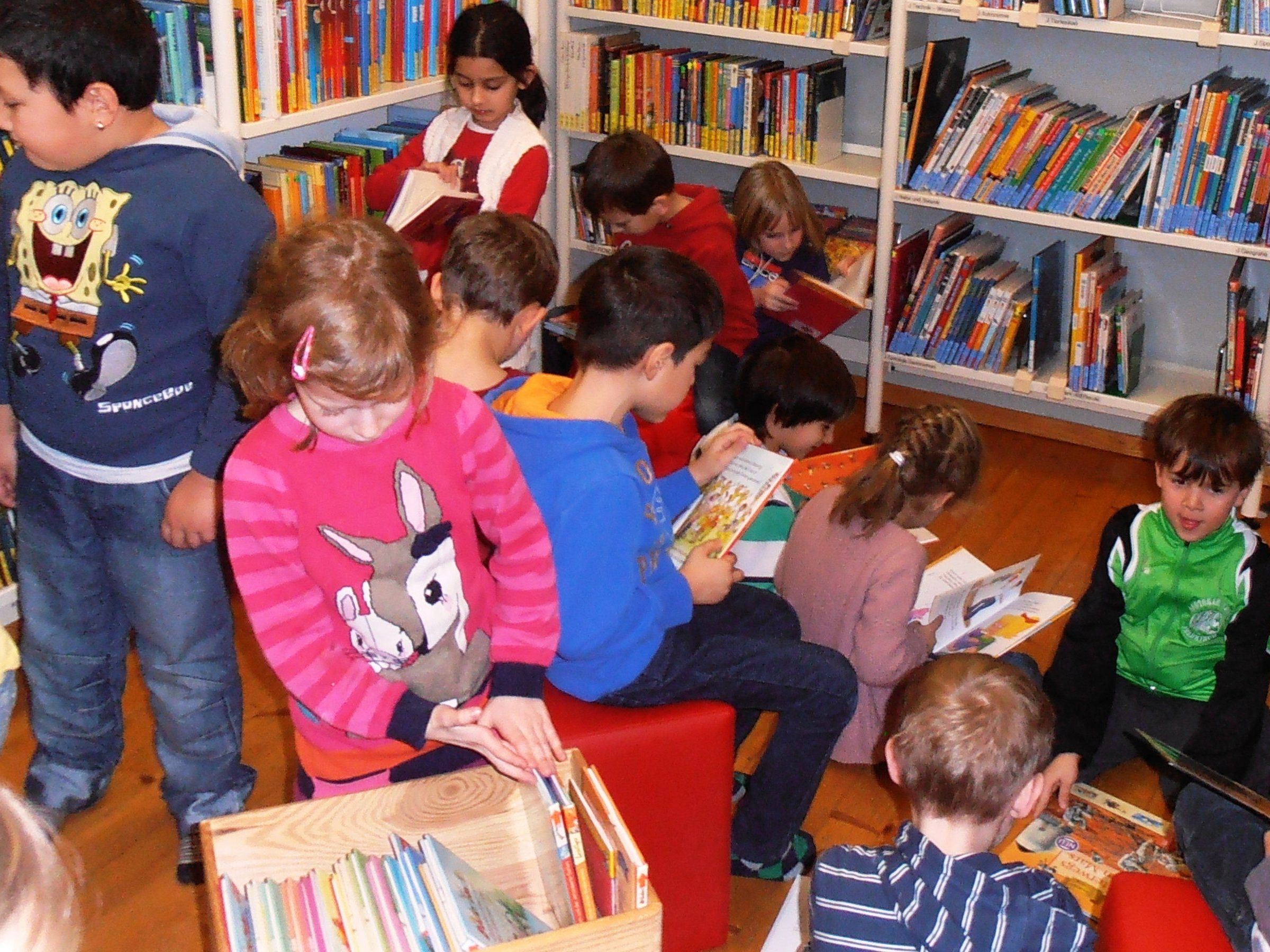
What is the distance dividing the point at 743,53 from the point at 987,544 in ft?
5.74

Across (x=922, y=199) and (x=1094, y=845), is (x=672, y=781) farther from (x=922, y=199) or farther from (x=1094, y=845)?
(x=922, y=199)

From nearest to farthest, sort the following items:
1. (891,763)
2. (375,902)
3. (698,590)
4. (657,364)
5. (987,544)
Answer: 1. (375,902)
2. (891,763)
3. (657,364)
4. (698,590)
5. (987,544)

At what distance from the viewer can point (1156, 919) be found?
1.37 metres

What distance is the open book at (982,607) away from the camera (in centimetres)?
239

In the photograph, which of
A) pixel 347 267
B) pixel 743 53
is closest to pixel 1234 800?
pixel 347 267

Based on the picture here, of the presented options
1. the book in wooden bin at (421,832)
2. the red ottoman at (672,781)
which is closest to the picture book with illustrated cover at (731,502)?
the red ottoman at (672,781)

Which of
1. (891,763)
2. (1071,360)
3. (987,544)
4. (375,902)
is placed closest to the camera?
(375,902)

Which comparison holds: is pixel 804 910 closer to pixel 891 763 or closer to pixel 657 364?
pixel 891 763

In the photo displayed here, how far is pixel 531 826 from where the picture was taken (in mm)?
1474

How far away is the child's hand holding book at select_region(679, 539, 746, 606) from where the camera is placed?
189 centimetres

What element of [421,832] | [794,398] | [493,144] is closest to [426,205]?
[493,144]

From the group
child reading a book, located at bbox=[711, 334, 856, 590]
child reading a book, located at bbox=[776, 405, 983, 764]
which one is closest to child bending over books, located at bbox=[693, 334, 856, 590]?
child reading a book, located at bbox=[711, 334, 856, 590]

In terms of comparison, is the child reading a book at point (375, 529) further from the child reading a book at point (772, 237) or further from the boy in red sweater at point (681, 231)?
the child reading a book at point (772, 237)

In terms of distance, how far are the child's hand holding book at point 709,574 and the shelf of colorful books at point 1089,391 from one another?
6.15 ft
